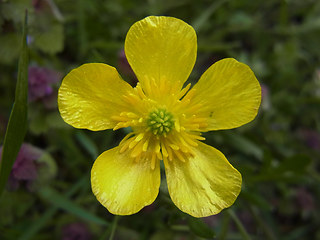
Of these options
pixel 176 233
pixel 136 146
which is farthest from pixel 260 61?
pixel 136 146

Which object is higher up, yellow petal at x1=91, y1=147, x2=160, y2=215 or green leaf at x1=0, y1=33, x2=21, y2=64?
green leaf at x1=0, y1=33, x2=21, y2=64

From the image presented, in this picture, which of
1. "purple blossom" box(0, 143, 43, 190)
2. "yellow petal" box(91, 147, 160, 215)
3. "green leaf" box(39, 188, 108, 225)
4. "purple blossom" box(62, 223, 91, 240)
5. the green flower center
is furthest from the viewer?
"purple blossom" box(62, 223, 91, 240)

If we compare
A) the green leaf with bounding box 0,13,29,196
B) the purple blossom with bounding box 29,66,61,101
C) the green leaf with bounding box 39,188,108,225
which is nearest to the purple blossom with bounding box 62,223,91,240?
the green leaf with bounding box 39,188,108,225

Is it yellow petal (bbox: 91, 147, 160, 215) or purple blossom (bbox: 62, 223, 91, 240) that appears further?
purple blossom (bbox: 62, 223, 91, 240)

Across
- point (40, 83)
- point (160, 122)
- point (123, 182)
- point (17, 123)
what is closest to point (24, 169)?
point (17, 123)

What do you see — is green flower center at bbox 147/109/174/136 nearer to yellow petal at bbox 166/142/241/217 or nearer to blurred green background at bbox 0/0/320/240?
yellow petal at bbox 166/142/241/217

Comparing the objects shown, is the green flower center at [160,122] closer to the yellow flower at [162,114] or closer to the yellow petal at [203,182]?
the yellow flower at [162,114]
